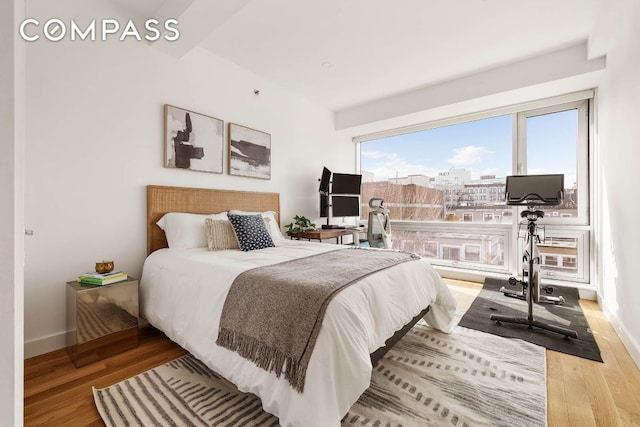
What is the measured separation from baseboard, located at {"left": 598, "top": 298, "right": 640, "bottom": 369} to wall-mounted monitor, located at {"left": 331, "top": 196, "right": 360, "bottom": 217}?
3.04 m

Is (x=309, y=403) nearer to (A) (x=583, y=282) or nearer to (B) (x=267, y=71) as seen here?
(B) (x=267, y=71)

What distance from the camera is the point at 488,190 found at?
4.11 m

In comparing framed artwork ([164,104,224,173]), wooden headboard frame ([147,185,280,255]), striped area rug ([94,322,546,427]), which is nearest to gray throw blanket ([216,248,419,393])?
striped area rug ([94,322,546,427])

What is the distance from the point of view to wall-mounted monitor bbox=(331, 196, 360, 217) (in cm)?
440

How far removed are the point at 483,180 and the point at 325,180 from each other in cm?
230

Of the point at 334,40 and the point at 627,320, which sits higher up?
the point at 334,40

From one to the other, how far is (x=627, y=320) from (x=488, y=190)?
2.24 metres

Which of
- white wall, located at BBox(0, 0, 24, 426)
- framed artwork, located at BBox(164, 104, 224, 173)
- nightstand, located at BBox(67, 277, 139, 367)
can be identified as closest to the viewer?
white wall, located at BBox(0, 0, 24, 426)

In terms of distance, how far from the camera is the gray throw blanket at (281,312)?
1.30m

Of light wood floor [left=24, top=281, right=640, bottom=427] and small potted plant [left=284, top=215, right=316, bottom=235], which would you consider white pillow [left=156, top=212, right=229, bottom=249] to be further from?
small potted plant [left=284, top=215, right=316, bottom=235]

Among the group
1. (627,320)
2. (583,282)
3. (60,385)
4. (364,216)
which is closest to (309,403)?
(60,385)

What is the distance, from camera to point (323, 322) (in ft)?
4.19

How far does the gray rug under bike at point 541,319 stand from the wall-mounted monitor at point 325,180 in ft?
7.91

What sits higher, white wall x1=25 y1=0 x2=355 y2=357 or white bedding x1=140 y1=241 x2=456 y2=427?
white wall x1=25 y1=0 x2=355 y2=357
